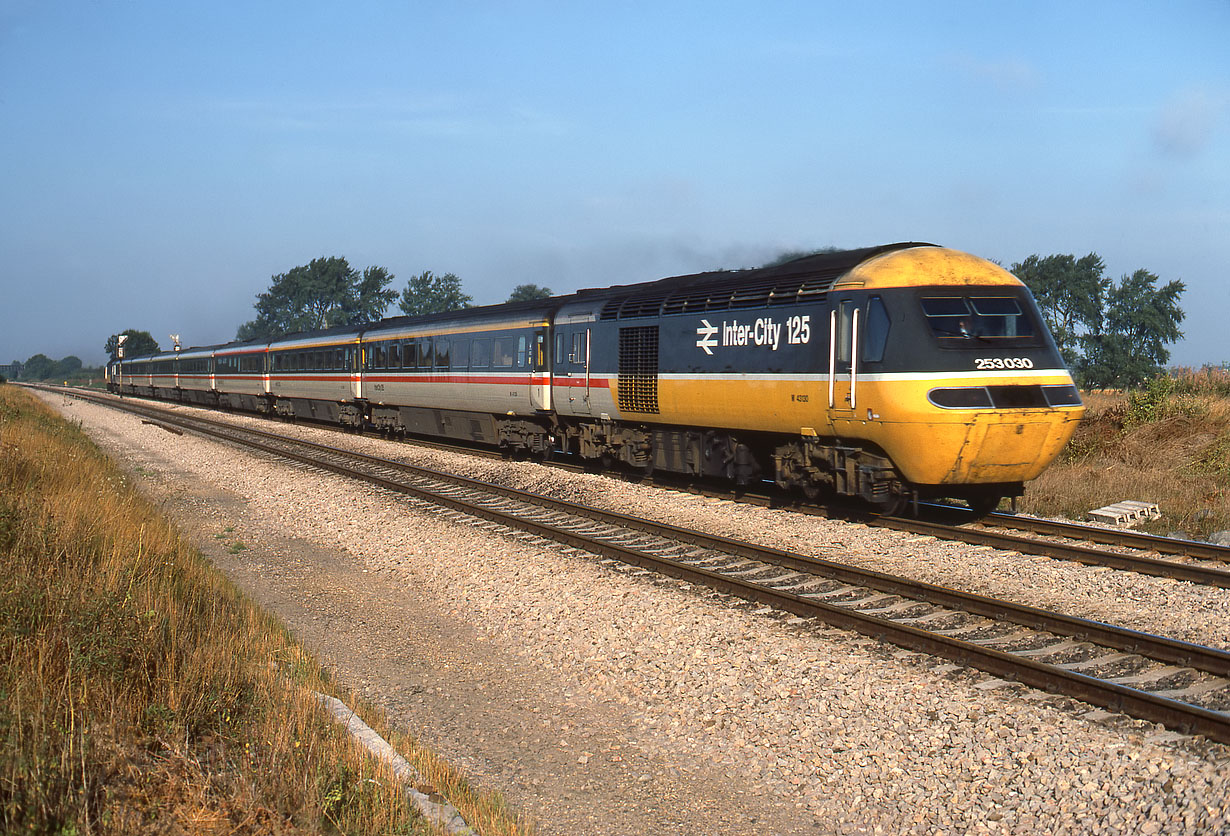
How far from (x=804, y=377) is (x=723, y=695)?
6.67 m

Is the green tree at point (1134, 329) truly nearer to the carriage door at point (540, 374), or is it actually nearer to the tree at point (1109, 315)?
the tree at point (1109, 315)

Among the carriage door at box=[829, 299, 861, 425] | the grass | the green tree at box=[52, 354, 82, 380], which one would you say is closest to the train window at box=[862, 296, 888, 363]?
the carriage door at box=[829, 299, 861, 425]

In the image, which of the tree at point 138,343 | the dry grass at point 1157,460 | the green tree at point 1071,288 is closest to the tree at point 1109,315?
the green tree at point 1071,288

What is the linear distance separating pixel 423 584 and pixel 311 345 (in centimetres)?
2590

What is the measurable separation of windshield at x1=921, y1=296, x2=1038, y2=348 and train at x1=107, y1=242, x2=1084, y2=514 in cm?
2

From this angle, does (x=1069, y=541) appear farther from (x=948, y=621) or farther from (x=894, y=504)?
(x=948, y=621)

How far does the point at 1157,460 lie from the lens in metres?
17.3

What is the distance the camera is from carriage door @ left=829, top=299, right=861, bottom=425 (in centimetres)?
1217

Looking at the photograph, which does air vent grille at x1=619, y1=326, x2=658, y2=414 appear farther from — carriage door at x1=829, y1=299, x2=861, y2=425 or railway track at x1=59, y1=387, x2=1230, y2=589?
carriage door at x1=829, y1=299, x2=861, y2=425

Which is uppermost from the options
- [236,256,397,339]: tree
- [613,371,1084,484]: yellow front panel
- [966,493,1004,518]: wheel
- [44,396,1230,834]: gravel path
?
[236,256,397,339]: tree

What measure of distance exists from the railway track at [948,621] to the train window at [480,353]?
329 inches

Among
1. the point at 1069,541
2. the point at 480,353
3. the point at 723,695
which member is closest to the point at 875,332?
the point at 1069,541

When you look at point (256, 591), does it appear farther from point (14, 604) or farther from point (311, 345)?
point (311, 345)

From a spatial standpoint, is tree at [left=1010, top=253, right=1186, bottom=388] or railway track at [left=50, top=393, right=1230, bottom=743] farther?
tree at [left=1010, top=253, right=1186, bottom=388]
